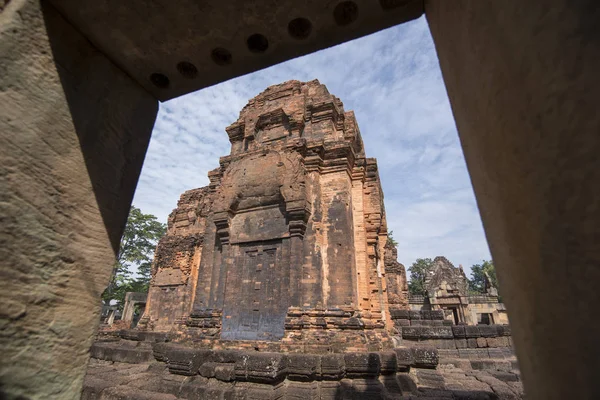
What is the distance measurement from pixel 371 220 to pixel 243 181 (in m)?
4.06

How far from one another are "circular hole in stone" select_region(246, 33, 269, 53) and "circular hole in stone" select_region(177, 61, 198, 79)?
0.38 m

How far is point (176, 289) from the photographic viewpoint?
14414 mm

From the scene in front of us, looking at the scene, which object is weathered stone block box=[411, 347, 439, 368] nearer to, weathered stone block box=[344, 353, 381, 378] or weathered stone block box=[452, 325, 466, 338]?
weathered stone block box=[344, 353, 381, 378]

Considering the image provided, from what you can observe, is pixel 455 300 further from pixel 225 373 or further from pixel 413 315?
pixel 225 373

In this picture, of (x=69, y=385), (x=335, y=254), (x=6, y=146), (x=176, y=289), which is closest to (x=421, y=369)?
(x=335, y=254)

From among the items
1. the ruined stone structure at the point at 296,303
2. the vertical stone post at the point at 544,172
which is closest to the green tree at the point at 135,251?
the ruined stone structure at the point at 296,303

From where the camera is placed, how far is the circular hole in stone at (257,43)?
5.48 feet

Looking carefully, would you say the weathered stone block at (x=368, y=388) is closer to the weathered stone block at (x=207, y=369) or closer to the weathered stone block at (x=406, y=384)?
the weathered stone block at (x=406, y=384)

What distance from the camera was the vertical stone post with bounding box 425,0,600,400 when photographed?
0.64 m

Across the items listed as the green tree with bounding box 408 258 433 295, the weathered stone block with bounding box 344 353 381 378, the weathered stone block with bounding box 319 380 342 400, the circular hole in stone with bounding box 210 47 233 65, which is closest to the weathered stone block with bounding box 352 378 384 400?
the weathered stone block with bounding box 344 353 381 378

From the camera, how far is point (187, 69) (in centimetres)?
181

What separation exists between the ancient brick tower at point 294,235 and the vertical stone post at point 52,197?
5931 millimetres

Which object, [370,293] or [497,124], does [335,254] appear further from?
[497,124]

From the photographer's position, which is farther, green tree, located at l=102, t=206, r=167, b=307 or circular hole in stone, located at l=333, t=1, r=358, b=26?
green tree, located at l=102, t=206, r=167, b=307
